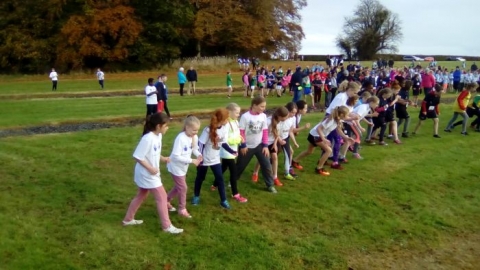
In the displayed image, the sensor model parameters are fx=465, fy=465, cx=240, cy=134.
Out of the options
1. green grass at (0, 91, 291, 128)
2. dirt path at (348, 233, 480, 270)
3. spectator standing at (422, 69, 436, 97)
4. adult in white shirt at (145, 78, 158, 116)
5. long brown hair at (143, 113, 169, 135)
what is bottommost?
dirt path at (348, 233, 480, 270)

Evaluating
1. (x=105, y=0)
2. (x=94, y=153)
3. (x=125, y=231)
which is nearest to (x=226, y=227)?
(x=125, y=231)

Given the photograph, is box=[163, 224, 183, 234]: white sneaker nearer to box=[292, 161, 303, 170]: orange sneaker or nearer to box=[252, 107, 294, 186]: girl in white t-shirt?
box=[252, 107, 294, 186]: girl in white t-shirt

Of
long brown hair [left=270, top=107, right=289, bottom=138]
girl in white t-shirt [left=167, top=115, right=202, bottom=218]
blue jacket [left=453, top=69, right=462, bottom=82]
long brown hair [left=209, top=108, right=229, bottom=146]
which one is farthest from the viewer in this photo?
blue jacket [left=453, top=69, right=462, bottom=82]

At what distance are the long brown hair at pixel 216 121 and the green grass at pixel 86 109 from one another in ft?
38.6

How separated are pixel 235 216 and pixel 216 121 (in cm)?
170

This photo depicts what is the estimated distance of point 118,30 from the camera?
156ft

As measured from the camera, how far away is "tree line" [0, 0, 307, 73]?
4684cm

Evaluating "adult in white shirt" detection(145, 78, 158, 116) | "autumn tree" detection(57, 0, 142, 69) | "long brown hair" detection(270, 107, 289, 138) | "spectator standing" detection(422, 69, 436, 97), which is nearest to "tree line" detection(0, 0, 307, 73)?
"autumn tree" detection(57, 0, 142, 69)

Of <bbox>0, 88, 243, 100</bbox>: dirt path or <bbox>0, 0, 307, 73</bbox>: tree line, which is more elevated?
<bbox>0, 0, 307, 73</bbox>: tree line

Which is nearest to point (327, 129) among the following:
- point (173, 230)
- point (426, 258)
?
point (426, 258)

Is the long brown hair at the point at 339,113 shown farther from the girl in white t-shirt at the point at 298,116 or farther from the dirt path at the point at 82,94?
the dirt path at the point at 82,94

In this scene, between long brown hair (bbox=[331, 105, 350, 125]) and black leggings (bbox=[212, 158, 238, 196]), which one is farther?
long brown hair (bbox=[331, 105, 350, 125])

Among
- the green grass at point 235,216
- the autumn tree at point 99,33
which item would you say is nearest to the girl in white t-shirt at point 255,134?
the green grass at point 235,216

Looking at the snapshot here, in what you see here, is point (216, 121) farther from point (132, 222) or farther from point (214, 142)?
point (132, 222)
